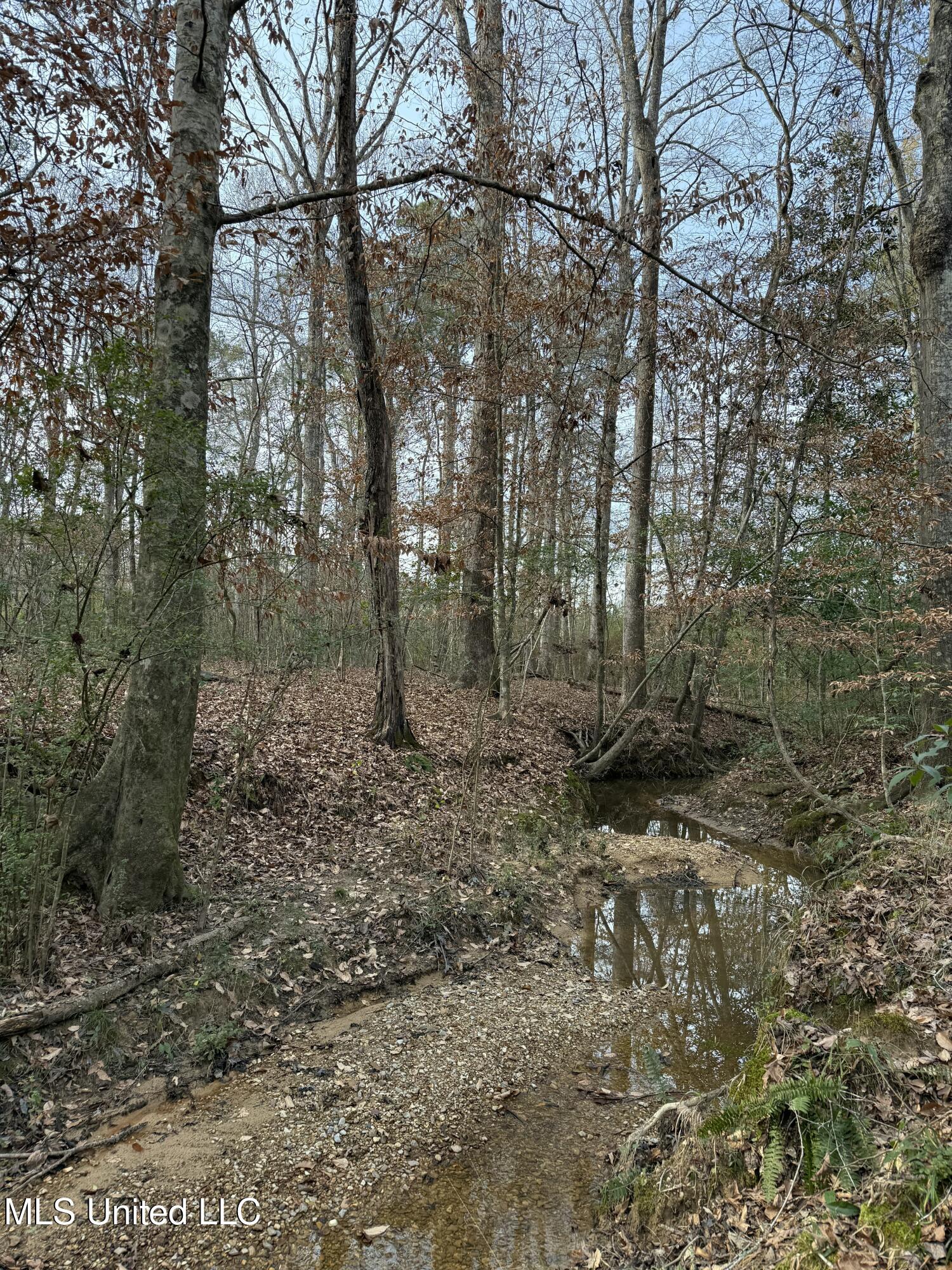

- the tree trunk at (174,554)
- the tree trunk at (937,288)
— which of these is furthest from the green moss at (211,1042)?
the tree trunk at (937,288)

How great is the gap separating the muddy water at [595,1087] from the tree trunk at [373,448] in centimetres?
364

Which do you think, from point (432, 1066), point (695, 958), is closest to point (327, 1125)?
→ point (432, 1066)

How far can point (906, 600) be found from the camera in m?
9.66

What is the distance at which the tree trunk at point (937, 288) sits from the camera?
7105 mm

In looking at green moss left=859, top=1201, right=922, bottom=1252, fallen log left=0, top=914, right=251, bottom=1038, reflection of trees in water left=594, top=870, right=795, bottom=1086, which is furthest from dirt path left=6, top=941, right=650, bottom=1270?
green moss left=859, top=1201, right=922, bottom=1252

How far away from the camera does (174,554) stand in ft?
15.3

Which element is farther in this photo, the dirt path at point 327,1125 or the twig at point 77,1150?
the twig at point 77,1150

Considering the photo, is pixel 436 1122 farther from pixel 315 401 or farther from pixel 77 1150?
pixel 315 401

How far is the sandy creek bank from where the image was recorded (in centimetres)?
296

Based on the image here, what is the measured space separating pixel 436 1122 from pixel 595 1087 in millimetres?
1032

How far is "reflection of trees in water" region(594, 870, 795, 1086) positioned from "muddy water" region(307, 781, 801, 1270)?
0.01 metres

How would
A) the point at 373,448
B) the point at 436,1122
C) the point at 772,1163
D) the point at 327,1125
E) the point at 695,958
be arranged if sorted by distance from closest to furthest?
the point at 772,1163 < the point at 327,1125 < the point at 436,1122 < the point at 695,958 < the point at 373,448

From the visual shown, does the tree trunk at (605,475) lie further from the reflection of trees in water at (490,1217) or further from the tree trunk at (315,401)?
the reflection of trees in water at (490,1217)

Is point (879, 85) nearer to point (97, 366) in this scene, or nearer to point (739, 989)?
point (97, 366)
